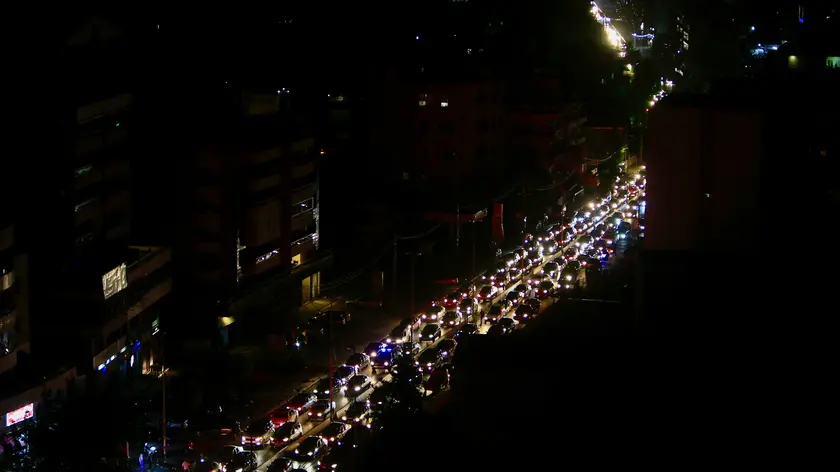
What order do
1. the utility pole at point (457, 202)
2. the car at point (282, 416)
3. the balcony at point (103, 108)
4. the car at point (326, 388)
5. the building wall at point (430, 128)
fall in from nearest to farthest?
the car at point (282, 416), the car at point (326, 388), the balcony at point (103, 108), the utility pole at point (457, 202), the building wall at point (430, 128)

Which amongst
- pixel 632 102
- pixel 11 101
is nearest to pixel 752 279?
pixel 11 101

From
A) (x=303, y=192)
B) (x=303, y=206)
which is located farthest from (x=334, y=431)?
(x=303, y=206)

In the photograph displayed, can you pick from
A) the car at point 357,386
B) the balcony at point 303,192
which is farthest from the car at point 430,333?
the balcony at point 303,192

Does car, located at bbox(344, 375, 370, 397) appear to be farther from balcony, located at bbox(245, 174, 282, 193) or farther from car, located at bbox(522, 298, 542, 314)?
car, located at bbox(522, 298, 542, 314)

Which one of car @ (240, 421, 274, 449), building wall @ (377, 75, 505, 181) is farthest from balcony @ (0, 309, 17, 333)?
building wall @ (377, 75, 505, 181)

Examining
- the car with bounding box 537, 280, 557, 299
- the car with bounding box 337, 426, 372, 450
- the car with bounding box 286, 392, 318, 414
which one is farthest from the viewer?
the car with bounding box 537, 280, 557, 299

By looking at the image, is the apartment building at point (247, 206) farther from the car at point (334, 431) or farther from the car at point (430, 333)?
the car at point (334, 431)

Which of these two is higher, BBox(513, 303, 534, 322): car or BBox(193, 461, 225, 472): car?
BBox(513, 303, 534, 322): car
